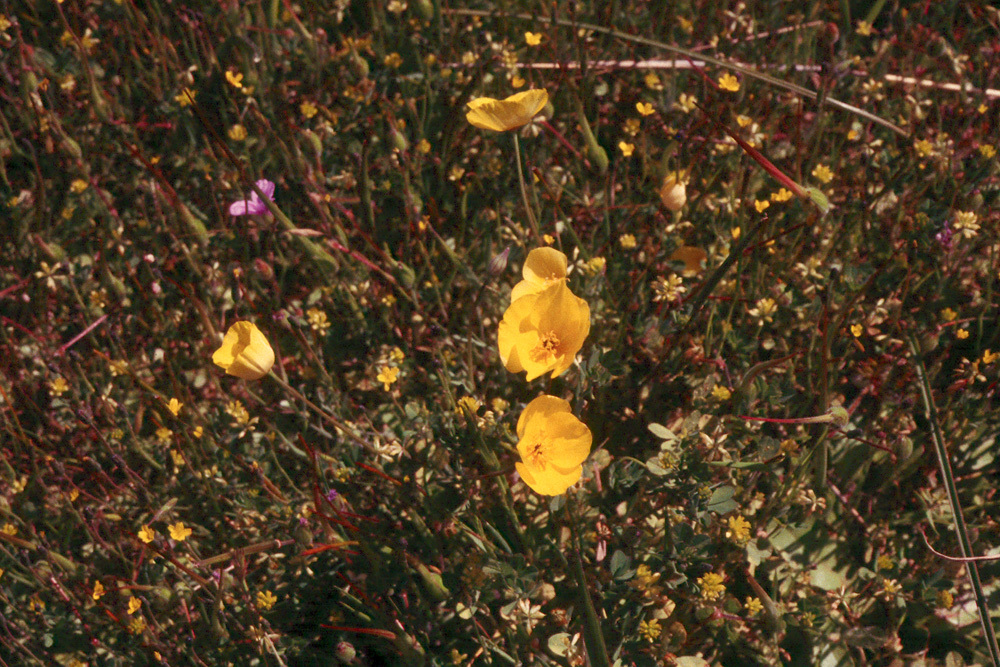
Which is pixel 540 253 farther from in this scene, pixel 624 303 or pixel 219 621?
pixel 219 621

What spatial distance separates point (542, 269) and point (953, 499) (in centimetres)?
130

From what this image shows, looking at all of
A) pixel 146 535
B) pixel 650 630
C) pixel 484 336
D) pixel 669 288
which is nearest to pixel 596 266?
pixel 669 288

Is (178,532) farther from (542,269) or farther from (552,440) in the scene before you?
(542,269)

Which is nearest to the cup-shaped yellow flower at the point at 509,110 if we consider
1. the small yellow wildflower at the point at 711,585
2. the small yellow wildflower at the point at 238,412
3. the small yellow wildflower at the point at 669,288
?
the small yellow wildflower at the point at 669,288

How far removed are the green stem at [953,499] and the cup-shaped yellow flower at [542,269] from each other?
1.20 m

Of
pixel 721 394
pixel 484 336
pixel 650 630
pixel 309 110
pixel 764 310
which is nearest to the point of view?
pixel 650 630

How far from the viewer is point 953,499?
206 centimetres

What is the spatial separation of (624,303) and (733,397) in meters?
0.51

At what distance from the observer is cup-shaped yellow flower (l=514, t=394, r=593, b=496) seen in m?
1.74

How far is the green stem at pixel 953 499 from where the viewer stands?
77.0 inches

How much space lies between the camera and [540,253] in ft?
6.55

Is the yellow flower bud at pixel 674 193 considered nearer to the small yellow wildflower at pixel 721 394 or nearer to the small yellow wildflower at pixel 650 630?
the small yellow wildflower at pixel 721 394

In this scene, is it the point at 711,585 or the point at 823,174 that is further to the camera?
the point at 823,174

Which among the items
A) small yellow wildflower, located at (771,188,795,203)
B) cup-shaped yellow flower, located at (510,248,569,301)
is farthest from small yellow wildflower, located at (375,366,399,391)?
small yellow wildflower, located at (771,188,795,203)
